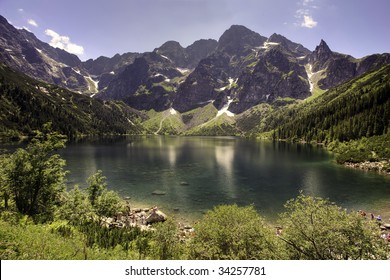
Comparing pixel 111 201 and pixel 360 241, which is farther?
pixel 111 201

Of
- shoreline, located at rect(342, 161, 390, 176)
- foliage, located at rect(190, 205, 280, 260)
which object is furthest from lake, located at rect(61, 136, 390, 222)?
foliage, located at rect(190, 205, 280, 260)

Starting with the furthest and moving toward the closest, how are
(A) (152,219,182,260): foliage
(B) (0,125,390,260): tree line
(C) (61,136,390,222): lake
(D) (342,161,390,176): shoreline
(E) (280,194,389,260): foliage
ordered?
1. (D) (342,161,390,176): shoreline
2. (C) (61,136,390,222): lake
3. (A) (152,219,182,260): foliage
4. (B) (0,125,390,260): tree line
5. (E) (280,194,389,260): foliage

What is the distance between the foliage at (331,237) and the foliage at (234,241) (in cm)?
242

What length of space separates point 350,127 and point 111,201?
627ft

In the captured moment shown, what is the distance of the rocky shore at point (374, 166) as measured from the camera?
96.6 m

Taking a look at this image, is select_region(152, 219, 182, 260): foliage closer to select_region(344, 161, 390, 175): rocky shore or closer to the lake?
the lake

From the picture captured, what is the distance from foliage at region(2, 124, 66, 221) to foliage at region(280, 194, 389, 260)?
35.3 meters

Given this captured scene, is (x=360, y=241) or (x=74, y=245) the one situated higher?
(x=360, y=241)

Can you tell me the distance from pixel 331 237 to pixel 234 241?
9.41m

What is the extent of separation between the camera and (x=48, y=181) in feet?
131

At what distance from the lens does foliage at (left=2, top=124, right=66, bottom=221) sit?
37594 mm

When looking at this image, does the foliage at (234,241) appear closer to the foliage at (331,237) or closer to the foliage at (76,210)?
the foliage at (331,237)
